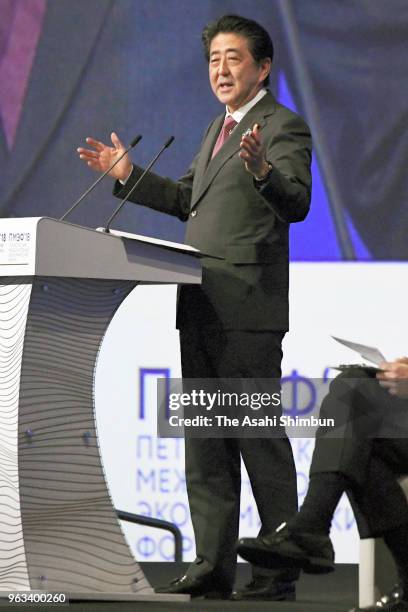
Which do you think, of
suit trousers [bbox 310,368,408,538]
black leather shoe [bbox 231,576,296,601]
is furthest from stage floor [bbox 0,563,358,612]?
suit trousers [bbox 310,368,408,538]

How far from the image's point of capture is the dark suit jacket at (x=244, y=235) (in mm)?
2961

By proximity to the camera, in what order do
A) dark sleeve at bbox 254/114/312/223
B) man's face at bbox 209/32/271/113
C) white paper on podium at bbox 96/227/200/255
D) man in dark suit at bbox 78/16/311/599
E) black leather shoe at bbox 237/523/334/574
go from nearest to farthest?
black leather shoe at bbox 237/523/334/574 → white paper on podium at bbox 96/227/200/255 → dark sleeve at bbox 254/114/312/223 → man in dark suit at bbox 78/16/311/599 → man's face at bbox 209/32/271/113

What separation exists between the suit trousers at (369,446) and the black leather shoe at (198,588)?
1.70 ft

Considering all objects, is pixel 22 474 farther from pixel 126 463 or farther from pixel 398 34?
pixel 398 34

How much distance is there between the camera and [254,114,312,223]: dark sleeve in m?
2.80

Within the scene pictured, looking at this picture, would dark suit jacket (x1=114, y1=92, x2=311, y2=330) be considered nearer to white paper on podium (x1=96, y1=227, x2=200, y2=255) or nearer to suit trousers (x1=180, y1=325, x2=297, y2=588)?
suit trousers (x1=180, y1=325, x2=297, y2=588)

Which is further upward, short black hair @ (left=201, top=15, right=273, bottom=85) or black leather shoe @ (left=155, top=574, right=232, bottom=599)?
short black hair @ (left=201, top=15, right=273, bottom=85)

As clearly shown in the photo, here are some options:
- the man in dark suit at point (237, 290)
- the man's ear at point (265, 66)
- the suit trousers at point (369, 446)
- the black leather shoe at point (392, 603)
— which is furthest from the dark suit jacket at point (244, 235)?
the black leather shoe at point (392, 603)

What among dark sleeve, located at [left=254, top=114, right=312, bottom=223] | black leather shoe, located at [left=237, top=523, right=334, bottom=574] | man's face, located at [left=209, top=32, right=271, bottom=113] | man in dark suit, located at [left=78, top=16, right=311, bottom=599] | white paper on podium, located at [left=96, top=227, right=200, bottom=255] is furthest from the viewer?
man's face, located at [left=209, top=32, right=271, bottom=113]

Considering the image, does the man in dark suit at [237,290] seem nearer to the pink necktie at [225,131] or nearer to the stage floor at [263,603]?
the pink necktie at [225,131]

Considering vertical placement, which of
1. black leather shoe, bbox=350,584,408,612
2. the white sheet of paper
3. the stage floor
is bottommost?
the stage floor

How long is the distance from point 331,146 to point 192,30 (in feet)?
2.34

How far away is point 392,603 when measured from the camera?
8.09 ft

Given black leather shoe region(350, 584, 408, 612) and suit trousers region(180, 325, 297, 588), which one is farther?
suit trousers region(180, 325, 297, 588)
